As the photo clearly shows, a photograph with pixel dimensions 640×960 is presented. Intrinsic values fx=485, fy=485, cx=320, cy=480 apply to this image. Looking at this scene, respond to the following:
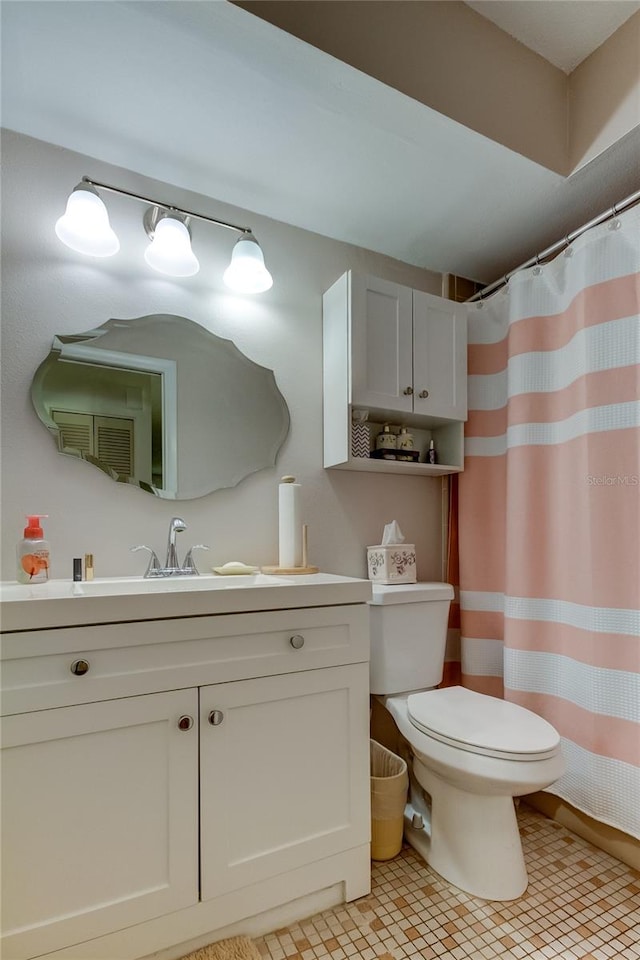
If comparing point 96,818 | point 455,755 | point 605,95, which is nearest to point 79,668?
point 96,818

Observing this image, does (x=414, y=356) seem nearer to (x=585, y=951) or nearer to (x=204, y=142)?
(x=204, y=142)

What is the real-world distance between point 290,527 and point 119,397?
2.30 ft

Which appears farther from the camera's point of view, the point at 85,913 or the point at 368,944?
the point at 368,944

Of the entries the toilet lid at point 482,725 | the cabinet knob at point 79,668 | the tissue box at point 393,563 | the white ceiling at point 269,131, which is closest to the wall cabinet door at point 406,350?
the white ceiling at point 269,131

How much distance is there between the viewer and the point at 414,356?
1.86m

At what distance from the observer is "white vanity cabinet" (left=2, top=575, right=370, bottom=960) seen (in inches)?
38.6

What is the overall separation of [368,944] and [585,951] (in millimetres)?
524

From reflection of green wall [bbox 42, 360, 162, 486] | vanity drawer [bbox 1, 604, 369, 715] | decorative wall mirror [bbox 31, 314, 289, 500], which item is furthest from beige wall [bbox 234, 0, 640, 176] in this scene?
vanity drawer [bbox 1, 604, 369, 715]

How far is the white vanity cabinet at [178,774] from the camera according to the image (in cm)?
98

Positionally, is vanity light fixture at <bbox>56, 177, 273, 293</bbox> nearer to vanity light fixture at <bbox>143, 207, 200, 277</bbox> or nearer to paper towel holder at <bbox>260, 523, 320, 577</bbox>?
vanity light fixture at <bbox>143, 207, 200, 277</bbox>

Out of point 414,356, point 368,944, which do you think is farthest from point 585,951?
point 414,356

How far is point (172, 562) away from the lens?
1523 millimetres

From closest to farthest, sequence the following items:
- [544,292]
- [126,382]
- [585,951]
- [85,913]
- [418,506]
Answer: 1. [85,913]
2. [585,951]
3. [126,382]
4. [544,292]
5. [418,506]

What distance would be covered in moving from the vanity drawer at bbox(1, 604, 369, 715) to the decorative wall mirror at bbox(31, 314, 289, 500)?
584mm
